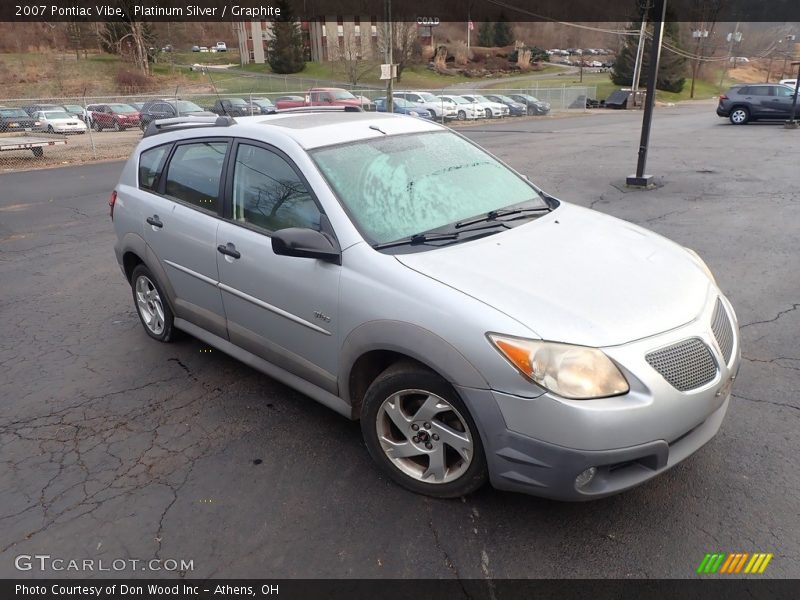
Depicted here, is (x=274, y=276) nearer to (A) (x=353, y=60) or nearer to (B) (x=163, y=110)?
(B) (x=163, y=110)

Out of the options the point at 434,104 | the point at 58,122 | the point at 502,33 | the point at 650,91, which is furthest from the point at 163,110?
the point at 502,33

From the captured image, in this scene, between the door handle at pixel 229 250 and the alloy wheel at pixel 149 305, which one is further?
the alloy wheel at pixel 149 305

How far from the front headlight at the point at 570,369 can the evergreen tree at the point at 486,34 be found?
330 feet

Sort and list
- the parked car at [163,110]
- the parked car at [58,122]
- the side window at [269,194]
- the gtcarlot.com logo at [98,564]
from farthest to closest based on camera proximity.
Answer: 1. the parked car at [58,122]
2. the parked car at [163,110]
3. the side window at [269,194]
4. the gtcarlot.com logo at [98,564]

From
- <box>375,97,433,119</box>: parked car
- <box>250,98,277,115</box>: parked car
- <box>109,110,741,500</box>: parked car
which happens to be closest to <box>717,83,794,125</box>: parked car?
<box>375,97,433,119</box>: parked car

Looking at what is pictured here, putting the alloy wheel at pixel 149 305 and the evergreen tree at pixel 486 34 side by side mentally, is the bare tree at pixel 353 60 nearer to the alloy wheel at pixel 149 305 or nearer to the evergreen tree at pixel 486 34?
the evergreen tree at pixel 486 34

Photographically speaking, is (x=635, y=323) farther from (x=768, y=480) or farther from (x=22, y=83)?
(x=22, y=83)

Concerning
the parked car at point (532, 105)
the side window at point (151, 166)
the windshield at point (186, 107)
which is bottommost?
the parked car at point (532, 105)

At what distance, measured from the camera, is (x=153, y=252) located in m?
4.38

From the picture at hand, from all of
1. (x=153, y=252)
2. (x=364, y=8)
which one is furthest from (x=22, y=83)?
(x=153, y=252)

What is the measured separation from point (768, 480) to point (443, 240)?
2005 mm

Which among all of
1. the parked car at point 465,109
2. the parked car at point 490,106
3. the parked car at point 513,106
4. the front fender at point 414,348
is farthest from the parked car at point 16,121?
the front fender at point 414,348

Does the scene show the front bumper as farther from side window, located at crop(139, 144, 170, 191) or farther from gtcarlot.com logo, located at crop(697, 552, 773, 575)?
side window, located at crop(139, 144, 170, 191)

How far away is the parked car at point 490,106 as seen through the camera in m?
33.9
